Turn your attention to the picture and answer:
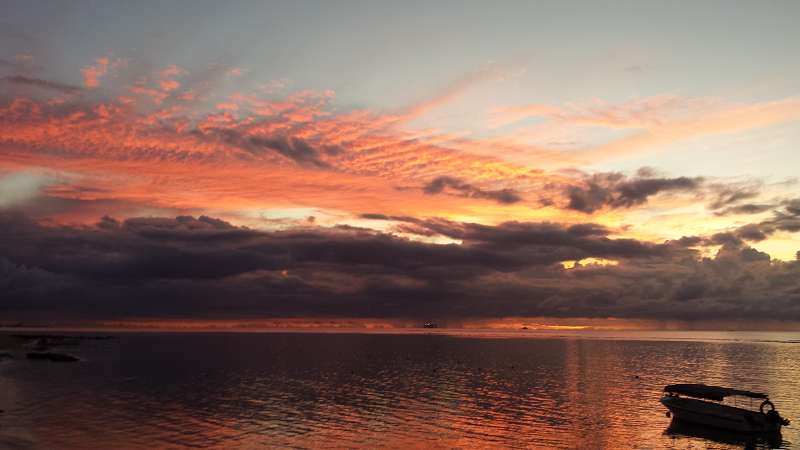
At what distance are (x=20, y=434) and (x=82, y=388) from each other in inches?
1565

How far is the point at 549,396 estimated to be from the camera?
93.9 m

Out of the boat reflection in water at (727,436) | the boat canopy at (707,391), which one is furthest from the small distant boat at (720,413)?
the boat reflection in water at (727,436)

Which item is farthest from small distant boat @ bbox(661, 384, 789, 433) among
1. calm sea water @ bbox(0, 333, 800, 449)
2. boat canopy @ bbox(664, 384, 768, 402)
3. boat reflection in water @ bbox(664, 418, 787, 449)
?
calm sea water @ bbox(0, 333, 800, 449)

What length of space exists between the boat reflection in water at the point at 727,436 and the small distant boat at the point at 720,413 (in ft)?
1.57

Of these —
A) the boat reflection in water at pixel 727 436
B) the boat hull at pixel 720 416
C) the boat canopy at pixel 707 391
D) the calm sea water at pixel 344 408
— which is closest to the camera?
the calm sea water at pixel 344 408

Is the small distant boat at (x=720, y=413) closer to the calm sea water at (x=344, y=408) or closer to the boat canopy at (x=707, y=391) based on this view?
the boat canopy at (x=707, y=391)

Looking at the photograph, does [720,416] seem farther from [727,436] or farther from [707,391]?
[707,391]

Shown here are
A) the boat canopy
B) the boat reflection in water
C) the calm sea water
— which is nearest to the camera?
the calm sea water

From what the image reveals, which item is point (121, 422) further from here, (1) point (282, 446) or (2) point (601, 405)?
(2) point (601, 405)

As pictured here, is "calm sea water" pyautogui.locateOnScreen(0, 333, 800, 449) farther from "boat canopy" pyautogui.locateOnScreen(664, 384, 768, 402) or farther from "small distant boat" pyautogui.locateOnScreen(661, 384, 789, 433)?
"boat canopy" pyautogui.locateOnScreen(664, 384, 768, 402)

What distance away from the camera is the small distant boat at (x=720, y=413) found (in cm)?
6794

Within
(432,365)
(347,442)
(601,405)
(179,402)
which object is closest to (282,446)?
(347,442)

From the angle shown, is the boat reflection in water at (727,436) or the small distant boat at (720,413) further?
the small distant boat at (720,413)

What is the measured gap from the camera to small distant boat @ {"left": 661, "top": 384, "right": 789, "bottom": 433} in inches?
2675
